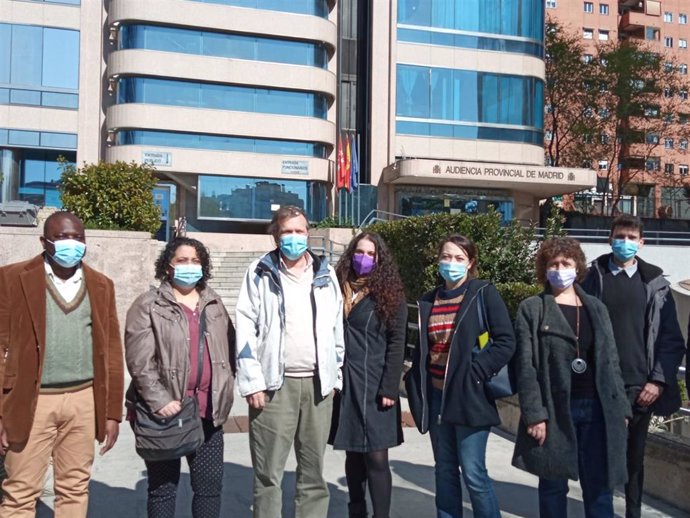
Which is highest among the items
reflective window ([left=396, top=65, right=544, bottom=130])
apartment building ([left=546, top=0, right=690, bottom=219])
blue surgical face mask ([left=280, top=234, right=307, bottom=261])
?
apartment building ([left=546, top=0, right=690, bottom=219])

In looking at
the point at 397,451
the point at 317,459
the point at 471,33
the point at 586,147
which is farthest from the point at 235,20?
the point at 317,459

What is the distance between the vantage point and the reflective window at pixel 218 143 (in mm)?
26484

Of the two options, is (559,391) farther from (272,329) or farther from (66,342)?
(66,342)

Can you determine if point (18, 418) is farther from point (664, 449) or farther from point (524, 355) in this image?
point (664, 449)

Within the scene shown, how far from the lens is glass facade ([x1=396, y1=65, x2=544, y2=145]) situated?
94.0 ft

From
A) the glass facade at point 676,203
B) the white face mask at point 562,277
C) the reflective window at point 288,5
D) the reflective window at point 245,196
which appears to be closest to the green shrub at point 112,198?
the white face mask at point 562,277

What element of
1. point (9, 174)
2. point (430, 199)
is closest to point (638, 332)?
Result: point (430, 199)

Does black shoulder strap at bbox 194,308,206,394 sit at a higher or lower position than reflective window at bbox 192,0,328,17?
lower

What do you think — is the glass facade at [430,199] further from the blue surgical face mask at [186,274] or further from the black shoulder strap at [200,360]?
the black shoulder strap at [200,360]

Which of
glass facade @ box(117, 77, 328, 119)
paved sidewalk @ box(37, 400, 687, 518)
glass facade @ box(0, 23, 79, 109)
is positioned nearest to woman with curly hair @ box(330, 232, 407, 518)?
paved sidewalk @ box(37, 400, 687, 518)

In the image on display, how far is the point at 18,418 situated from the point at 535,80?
2911cm

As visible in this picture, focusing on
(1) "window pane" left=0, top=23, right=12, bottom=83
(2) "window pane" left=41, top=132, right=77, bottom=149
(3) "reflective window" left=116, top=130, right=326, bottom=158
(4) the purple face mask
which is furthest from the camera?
(2) "window pane" left=41, top=132, right=77, bottom=149

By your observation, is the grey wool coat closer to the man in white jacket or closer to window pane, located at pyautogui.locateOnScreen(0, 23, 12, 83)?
the man in white jacket

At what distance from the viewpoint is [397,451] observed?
21.0ft
